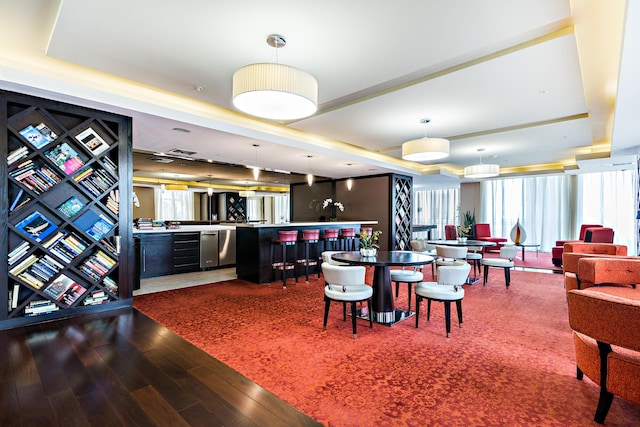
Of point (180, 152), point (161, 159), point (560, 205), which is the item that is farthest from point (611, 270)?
point (560, 205)

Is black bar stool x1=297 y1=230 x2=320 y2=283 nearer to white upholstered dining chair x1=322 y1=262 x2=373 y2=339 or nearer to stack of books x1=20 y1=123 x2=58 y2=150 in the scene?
white upholstered dining chair x1=322 y1=262 x2=373 y2=339

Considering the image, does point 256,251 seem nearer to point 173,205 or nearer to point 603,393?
point 173,205

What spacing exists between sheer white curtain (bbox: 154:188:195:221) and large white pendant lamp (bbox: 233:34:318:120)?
24.6ft

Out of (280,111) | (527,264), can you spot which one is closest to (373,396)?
(280,111)

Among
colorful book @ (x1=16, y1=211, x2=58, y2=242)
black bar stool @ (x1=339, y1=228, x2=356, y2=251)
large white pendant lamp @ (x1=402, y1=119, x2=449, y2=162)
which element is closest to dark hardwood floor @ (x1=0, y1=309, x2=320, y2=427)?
colorful book @ (x1=16, y1=211, x2=58, y2=242)

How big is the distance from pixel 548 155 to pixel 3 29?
33.9 ft

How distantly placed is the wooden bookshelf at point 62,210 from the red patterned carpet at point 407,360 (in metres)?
0.85

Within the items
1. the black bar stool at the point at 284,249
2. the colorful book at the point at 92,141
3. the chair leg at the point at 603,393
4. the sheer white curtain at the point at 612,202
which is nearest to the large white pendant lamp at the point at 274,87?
the colorful book at the point at 92,141

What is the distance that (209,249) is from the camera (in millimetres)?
7285

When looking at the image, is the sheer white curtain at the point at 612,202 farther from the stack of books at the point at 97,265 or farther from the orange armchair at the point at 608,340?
the stack of books at the point at 97,265

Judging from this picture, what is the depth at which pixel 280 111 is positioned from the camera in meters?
3.12

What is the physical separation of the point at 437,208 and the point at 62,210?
1367cm

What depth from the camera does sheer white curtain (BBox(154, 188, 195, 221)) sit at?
9.33m

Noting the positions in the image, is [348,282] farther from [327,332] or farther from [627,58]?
[627,58]
